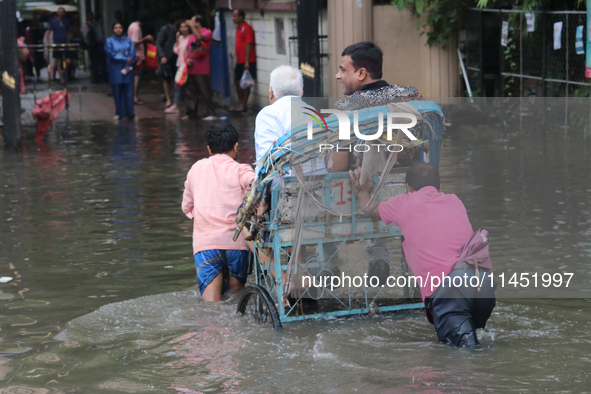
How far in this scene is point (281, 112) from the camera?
565 centimetres

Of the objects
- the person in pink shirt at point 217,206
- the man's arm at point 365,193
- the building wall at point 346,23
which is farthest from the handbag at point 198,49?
the man's arm at point 365,193

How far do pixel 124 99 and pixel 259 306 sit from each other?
41.2ft

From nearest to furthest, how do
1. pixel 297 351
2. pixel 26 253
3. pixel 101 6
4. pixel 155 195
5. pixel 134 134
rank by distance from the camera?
pixel 297 351 < pixel 26 253 < pixel 155 195 < pixel 134 134 < pixel 101 6

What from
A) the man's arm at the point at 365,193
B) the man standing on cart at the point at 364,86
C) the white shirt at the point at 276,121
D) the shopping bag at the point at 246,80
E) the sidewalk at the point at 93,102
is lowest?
the sidewalk at the point at 93,102

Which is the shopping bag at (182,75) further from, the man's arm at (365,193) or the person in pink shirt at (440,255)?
the person in pink shirt at (440,255)

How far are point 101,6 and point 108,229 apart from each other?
24.8 meters

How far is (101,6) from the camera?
31594 millimetres

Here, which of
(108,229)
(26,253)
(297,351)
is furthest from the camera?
(108,229)

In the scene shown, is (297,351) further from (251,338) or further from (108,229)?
(108,229)

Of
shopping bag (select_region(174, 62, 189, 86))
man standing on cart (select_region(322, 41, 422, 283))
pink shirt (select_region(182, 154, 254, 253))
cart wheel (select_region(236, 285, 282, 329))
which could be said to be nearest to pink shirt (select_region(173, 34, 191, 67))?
shopping bag (select_region(174, 62, 189, 86))

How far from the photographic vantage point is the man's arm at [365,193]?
5188 mm

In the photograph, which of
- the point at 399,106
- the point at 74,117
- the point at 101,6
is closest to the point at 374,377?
the point at 399,106

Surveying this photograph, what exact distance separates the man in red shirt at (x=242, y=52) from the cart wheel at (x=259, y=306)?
1254 centimetres

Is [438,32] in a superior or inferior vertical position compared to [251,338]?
superior
